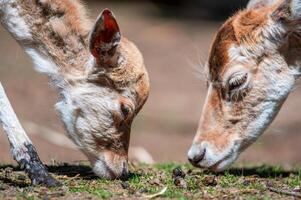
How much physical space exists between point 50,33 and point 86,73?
534 mm

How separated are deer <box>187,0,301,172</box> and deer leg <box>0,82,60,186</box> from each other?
136 cm

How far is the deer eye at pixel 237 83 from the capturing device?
785cm

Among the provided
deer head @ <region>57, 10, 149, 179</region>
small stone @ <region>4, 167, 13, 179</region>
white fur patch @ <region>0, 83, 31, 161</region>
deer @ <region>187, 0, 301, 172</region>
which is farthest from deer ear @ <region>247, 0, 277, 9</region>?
small stone @ <region>4, 167, 13, 179</region>

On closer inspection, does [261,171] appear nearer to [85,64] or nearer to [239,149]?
[239,149]

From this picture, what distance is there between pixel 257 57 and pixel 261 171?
4.33ft

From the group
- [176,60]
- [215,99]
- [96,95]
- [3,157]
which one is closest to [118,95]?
[96,95]

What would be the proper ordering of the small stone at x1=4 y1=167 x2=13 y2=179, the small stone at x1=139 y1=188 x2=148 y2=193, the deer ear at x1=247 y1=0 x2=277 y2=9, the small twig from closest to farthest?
the small twig → the small stone at x1=139 y1=188 x2=148 y2=193 → the small stone at x1=4 y1=167 x2=13 y2=179 → the deer ear at x1=247 y1=0 x2=277 y2=9

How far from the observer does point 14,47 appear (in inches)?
719

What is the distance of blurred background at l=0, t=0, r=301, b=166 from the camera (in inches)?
516

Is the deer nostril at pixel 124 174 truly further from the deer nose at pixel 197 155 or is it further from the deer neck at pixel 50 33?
the deer neck at pixel 50 33

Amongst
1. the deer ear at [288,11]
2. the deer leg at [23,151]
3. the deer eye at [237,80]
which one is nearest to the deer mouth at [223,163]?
the deer eye at [237,80]

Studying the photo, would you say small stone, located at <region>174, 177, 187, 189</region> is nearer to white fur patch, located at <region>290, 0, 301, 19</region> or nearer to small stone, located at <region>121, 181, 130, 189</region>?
small stone, located at <region>121, 181, 130, 189</region>

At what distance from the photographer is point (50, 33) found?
813 cm

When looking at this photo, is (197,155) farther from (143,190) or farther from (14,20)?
(14,20)
